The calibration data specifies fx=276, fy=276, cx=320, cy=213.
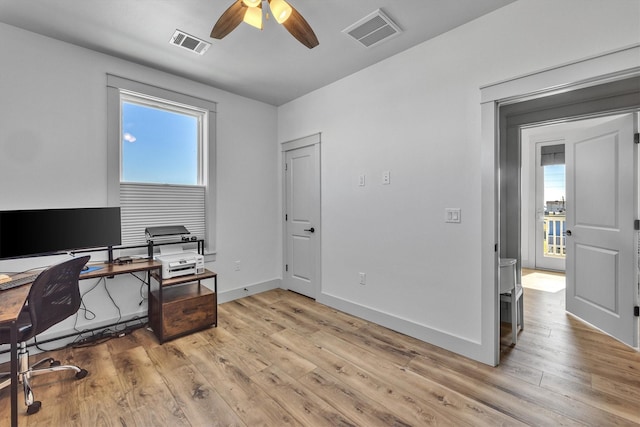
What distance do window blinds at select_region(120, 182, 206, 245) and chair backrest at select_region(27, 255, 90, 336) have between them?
3.12 feet

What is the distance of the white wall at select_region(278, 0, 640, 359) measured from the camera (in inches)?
75.6

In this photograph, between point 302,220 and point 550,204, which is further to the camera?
point 550,204

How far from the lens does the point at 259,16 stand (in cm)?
177

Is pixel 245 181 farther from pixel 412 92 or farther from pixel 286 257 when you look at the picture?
pixel 412 92

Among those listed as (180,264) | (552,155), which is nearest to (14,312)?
(180,264)

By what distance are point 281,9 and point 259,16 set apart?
19cm

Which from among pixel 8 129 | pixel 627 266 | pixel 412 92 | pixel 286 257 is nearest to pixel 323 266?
pixel 286 257

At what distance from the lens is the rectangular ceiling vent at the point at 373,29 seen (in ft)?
7.19

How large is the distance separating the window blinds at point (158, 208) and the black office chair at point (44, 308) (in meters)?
0.98

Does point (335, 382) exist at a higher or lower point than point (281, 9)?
lower

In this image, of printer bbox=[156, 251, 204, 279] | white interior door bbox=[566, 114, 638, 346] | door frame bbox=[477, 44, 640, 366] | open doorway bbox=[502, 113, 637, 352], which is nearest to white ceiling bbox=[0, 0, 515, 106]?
door frame bbox=[477, 44, 640, 366]

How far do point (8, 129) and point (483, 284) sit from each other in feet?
13.3

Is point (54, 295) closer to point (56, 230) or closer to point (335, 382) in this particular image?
point (56, 230)

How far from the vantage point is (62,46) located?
2488 mm
